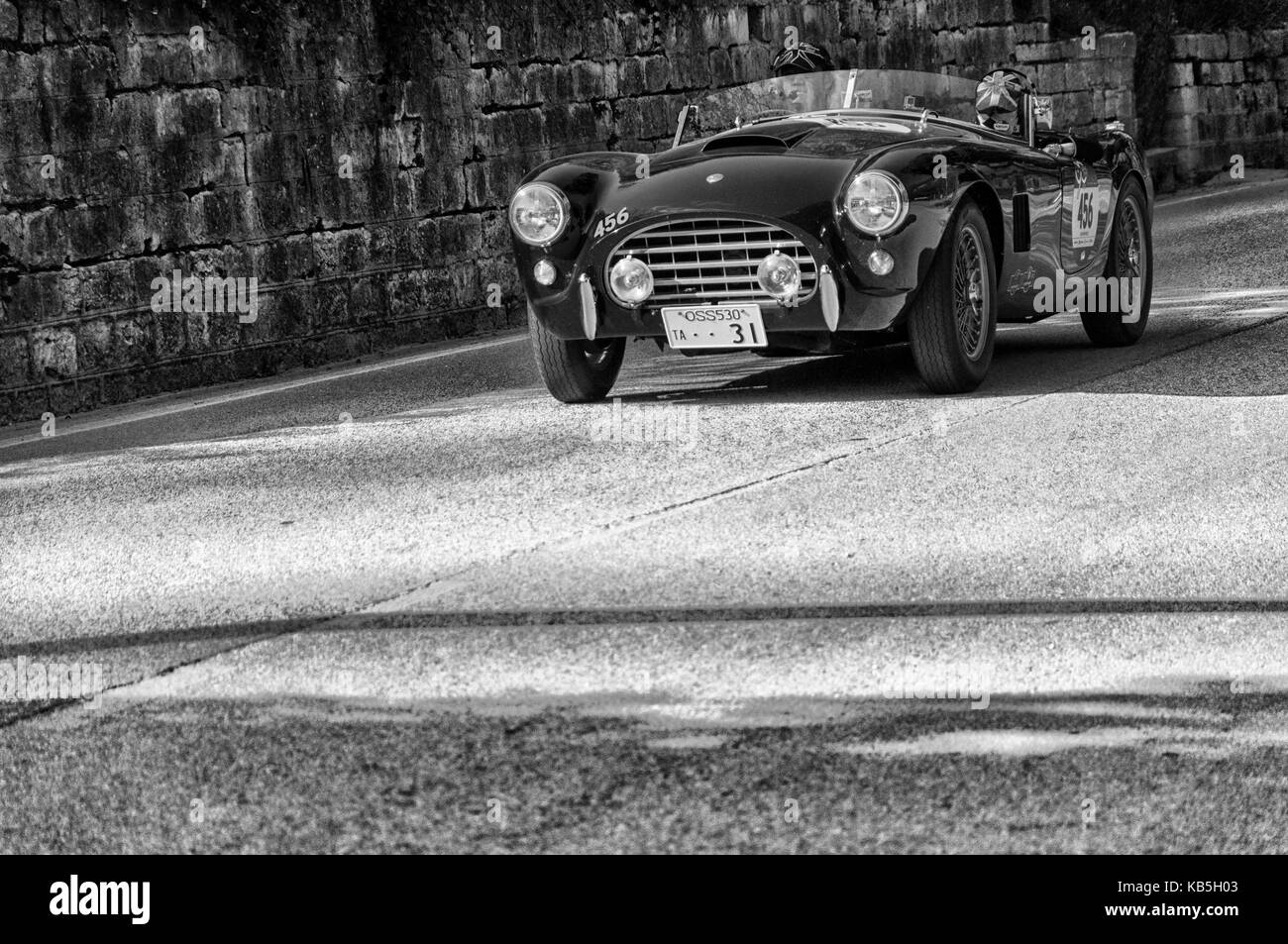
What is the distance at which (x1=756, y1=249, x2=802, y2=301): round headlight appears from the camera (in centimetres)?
772

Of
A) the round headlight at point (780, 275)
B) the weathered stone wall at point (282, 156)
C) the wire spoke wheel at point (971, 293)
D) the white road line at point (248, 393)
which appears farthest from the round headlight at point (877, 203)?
the weathered stone wall at point (282, 156)

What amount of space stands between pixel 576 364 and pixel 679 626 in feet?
13.0

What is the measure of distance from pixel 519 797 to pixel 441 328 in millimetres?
9940

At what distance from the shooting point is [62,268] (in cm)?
1067

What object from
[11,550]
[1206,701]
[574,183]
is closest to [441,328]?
[574,183]

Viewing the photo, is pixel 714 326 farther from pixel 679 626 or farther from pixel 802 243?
pixel 679 626

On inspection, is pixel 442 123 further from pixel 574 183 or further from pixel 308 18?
pixel 574 183

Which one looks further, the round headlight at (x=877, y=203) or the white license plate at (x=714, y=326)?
the white license plate at (x=714, y=326)

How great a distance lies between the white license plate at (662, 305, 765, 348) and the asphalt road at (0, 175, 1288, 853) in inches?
12.5

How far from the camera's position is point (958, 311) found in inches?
315

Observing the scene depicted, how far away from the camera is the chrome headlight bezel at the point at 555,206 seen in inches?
319

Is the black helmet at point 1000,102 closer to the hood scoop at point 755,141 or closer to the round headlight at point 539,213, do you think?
the hood scoop at point 755,141
